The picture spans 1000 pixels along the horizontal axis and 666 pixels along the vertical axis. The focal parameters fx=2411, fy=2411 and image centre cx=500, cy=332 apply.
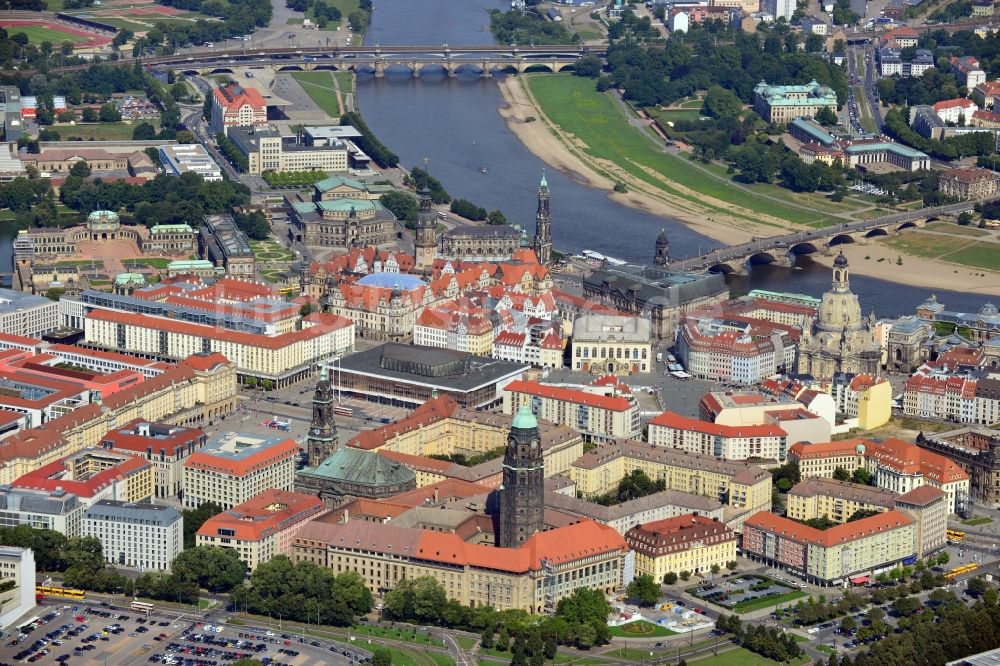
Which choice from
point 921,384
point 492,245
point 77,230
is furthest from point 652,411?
point 77,230

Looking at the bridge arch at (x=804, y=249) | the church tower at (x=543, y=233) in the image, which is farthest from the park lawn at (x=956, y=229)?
the church tower at (x=543, y=233)


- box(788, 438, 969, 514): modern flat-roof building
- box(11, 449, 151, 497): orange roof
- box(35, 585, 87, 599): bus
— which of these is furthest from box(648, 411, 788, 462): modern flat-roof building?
box(35, 585, 87, 599): bus

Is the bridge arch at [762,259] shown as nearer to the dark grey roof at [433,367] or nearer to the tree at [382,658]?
the dark grey roof at [433,367]

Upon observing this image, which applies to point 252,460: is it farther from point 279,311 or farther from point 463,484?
point 279,311

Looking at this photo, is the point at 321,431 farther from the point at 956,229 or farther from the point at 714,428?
the point at 956,229

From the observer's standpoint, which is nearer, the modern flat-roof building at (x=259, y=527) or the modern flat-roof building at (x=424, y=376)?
the modern flat-roof building at (x=259, y=527)
